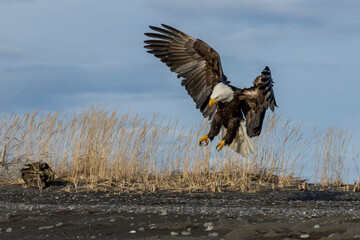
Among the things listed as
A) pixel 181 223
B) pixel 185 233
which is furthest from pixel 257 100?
pixel 185 233

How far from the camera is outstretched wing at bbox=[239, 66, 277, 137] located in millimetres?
6701

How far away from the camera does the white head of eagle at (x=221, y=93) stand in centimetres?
711

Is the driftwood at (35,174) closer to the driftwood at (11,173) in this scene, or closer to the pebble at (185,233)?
the driftwood at (11,173)

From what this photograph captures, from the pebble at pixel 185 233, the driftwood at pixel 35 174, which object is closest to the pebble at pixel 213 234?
the pebble at pixel 185 233

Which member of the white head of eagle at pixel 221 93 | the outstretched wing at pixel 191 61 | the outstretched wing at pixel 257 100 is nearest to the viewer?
the outstretched wing at pixel 257 100

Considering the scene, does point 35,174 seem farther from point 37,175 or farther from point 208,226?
point 208,226

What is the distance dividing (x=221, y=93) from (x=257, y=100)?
0.51 meters

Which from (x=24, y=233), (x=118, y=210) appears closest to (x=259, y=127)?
(x=118, y=210)

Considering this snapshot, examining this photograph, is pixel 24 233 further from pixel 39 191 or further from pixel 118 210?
pixel 39 191

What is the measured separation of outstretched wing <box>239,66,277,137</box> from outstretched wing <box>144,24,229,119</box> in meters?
0.52

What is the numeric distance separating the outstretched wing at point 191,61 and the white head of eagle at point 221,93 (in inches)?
15.6

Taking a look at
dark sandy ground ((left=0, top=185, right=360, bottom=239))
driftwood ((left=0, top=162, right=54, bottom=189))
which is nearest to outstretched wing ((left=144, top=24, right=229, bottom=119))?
dark sandy ground ((left=0, top=185, right=360, bottom=239))

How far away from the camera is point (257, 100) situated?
282 inches

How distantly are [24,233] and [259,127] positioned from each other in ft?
12.2
